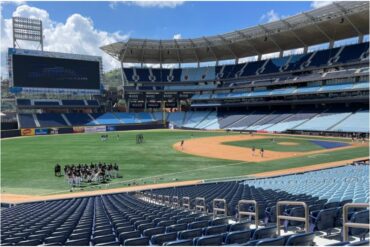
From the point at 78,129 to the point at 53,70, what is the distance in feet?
52.8

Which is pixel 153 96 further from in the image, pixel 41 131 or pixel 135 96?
pixel 41 131

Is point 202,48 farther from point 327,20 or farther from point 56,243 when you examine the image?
point 56,243

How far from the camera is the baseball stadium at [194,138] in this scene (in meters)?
9.00

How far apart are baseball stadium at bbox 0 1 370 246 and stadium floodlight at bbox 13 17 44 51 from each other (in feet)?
0.97

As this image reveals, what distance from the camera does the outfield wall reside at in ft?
246

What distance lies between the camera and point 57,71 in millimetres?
84312

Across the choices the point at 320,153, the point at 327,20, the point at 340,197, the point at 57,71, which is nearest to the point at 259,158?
the point at 320,153

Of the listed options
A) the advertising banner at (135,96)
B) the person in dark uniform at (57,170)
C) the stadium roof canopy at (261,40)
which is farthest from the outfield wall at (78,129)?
the person in dark uniform at (57,170)

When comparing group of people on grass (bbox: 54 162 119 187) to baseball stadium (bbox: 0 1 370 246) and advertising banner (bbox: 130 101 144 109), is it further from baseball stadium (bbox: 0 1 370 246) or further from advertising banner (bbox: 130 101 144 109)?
advertising banner (bbox: 130 101 144 109)

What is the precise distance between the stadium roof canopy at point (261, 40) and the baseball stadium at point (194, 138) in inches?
17.1

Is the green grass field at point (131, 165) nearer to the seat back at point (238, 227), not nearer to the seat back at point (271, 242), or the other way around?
the seat back at point (238, 227)

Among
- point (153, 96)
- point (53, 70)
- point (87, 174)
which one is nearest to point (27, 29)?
point (53, 70)

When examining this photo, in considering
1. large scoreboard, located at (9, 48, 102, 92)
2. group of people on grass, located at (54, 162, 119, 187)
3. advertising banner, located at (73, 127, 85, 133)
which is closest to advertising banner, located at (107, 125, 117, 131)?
advertising banner, located at (73, 127, 85, 133)

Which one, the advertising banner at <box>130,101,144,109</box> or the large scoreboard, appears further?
the advertising banner at <box>130,101,144,109</box>
